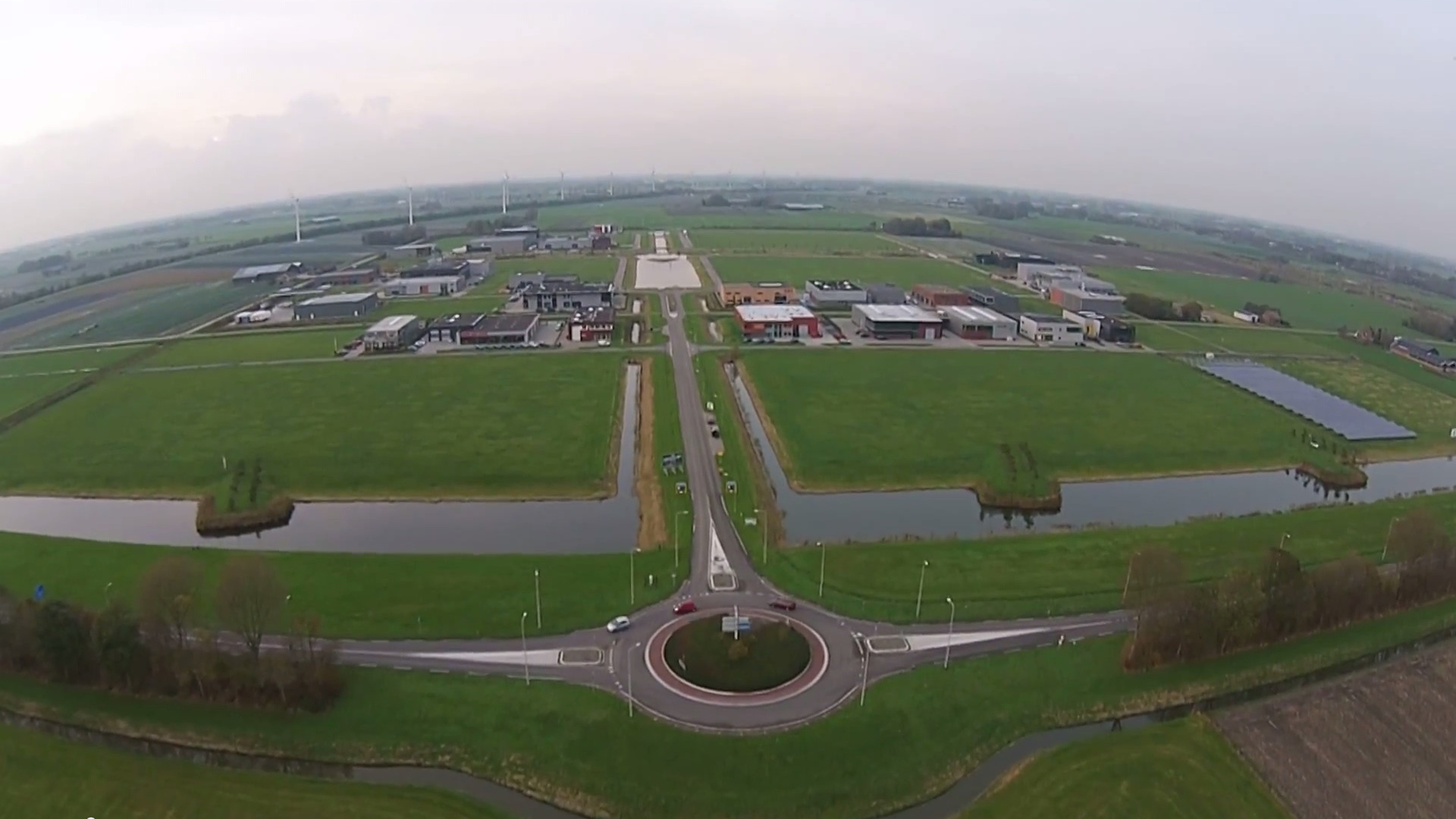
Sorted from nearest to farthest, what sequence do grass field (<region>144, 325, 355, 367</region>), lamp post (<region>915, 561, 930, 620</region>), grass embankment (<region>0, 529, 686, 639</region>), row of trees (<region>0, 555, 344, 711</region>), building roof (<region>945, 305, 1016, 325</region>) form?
Result: row of trees (<region>0, 555, 344, 711</region>) < grass embankment (<region>0, 529, 686, 639</region>) < lamp post (<region>915, 561, 930, 620</region>) < grass field (<region>144, 325, 355, 367</region>) < building roof (<region>945, 305, 1016, 325</region>)

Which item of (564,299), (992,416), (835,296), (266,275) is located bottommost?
(992,416)

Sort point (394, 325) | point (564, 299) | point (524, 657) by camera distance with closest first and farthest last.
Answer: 1. point (524, 657)
2. point (394, 325)
3. point (564, 299)

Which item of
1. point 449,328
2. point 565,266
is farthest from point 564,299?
point 565,266

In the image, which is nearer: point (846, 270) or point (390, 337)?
point (390, 337)

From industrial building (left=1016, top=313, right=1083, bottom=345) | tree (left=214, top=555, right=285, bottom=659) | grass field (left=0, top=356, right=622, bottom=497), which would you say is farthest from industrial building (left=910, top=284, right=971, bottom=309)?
tree (left=214, top=555, right=285, bottom=659)

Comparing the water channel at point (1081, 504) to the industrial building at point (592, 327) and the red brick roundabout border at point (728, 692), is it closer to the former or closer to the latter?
the red brick roundabout border at point (728, 692)

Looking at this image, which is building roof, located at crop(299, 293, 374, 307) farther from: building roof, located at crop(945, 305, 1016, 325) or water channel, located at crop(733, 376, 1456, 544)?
building roof, located at crop(945, 305, 1016, 325)

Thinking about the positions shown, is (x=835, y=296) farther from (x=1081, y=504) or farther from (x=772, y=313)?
(x=1081, y=504)
